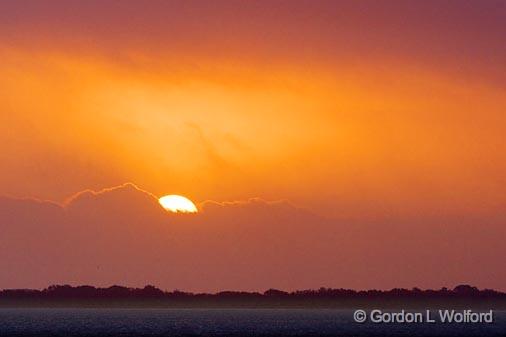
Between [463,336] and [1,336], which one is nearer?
[1,336]

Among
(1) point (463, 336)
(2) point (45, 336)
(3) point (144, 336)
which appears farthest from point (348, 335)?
(2) point (45, 336)

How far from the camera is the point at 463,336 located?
15088 cm

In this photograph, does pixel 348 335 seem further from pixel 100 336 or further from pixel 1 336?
pixel 1 336

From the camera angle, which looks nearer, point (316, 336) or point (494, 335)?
point (316, 336)

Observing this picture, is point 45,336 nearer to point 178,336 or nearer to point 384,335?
point 178,336

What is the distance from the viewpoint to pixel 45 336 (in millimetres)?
139875

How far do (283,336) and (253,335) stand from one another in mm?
4367

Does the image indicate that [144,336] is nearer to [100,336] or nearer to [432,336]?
[100,336]

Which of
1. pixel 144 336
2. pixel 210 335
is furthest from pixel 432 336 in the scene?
pixel 144 336

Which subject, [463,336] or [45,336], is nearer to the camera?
[45,336]

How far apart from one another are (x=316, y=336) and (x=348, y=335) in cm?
750

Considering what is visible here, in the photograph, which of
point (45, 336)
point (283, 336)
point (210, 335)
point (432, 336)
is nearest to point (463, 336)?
point (432, 336)

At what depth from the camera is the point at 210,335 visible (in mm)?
147125

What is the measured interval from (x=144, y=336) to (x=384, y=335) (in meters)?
35.7
